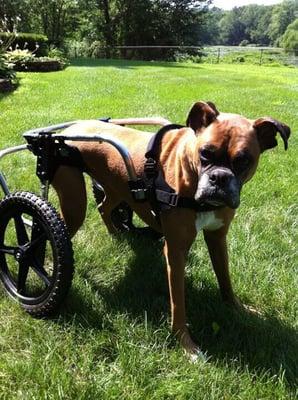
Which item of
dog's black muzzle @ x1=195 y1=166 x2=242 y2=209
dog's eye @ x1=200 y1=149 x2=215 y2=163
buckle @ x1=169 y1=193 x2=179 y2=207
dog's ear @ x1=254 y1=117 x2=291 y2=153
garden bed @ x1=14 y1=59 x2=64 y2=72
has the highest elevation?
dog's ear @ x1=254 y1=117 x2=291 y2=153

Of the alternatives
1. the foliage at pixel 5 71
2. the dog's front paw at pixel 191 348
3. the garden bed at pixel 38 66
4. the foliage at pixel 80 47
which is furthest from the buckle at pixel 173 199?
the foliage at pixel 80 47

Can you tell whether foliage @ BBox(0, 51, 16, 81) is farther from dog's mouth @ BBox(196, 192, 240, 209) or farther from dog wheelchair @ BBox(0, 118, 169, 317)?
dog's mouth @ BBox(196, 192, 240, 209)

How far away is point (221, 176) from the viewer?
2141 millimetres

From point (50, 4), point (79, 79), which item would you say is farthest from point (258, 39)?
point (79, 79)

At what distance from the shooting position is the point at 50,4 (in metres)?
33.8

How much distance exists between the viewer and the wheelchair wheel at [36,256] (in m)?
2.68

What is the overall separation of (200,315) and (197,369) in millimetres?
496

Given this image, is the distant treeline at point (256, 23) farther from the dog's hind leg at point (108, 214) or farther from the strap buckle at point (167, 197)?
the strap buckle at point (167, 197)

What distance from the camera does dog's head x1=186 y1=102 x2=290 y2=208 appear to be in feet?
7.11

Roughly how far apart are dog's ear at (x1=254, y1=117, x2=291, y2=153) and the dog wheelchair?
2.33ft

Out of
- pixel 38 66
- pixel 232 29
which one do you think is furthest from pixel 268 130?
pixel 232 29

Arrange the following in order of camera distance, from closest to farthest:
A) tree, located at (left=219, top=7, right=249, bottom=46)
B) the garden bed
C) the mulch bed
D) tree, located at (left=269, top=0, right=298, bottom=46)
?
the mulch bed
the garden bed
tree, located at (left=269, top=0, right=298, bottom=46)
tree, located at (left=219, top=7, right=249, bottom=46)

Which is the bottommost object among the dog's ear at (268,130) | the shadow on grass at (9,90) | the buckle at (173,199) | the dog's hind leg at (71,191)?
the shadow on grass at (9,90)

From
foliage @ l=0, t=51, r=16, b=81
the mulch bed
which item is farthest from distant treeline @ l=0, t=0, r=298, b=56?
the mulch bed
